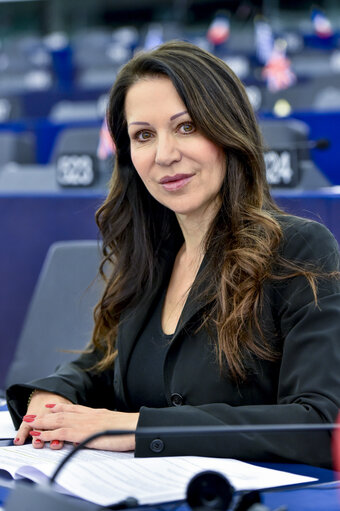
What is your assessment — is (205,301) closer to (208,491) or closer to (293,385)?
(293,385)

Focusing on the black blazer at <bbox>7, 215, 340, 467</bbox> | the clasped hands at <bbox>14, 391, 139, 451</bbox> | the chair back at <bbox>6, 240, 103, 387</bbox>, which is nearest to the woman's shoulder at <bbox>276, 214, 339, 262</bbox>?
the black blazer at <bbox>7, 215, 340, 467</bbox>

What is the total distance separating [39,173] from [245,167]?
2.77 metres

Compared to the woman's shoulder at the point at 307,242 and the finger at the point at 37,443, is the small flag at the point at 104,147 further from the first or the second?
the finger at the point at 37,443

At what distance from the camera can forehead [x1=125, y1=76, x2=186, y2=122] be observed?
1.62 metres

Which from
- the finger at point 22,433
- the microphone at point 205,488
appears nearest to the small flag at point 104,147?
the finger at point 22,433

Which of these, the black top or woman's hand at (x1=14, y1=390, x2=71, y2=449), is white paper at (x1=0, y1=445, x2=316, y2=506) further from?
the black top

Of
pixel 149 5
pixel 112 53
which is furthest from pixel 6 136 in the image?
pixel 149 5

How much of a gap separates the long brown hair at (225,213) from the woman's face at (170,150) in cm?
2

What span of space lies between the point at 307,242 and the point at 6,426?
0.69 metres

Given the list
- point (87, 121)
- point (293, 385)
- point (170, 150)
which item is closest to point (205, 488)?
point (293, 385)

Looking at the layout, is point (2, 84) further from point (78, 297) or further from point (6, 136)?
point (78, 297)

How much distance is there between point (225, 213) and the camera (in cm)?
172

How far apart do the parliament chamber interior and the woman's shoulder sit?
1.78 feet

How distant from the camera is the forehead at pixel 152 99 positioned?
1.62 m
